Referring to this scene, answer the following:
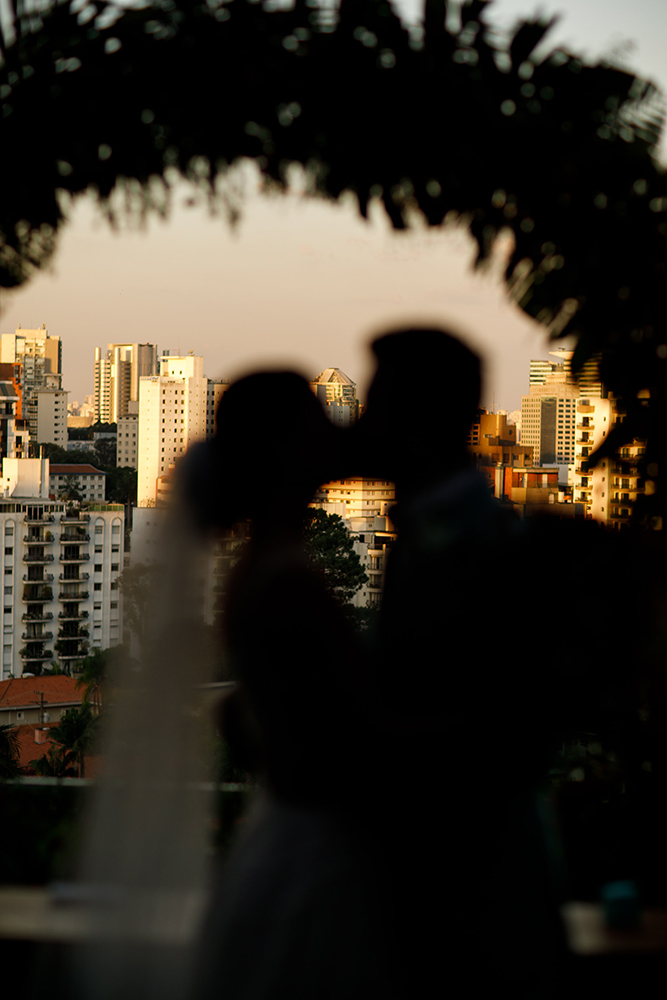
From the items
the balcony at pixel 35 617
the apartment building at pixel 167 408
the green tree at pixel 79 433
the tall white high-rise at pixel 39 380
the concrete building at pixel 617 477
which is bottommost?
the balcony at pixel 35 617

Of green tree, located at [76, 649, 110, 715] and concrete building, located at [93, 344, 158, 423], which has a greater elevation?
concrete building, located at [93, 344, 158, 423]

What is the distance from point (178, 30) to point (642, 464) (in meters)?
A: 1.22

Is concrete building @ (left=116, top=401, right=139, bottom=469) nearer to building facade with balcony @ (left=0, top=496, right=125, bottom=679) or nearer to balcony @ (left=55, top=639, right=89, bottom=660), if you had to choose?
building facade with balcony @ (left=0, top=496, right=125, bottom=679)

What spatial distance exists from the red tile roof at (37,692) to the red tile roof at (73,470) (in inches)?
981

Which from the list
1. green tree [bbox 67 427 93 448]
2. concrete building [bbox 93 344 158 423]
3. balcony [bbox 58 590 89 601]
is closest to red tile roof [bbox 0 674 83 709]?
balcony [bbox 58 590 89 601]

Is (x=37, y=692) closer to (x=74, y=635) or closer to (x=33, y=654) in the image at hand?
(x=33, y=654)

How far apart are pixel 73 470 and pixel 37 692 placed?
99.4 ft

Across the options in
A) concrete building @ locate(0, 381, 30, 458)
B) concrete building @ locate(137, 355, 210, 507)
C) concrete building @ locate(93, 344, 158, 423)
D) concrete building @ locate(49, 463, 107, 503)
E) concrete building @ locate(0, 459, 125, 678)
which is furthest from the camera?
concrete building @ locate(93, 344, 158, 423)

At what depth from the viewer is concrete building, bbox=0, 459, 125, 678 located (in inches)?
1289

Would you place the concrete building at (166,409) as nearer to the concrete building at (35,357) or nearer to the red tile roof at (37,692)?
the red tile roof at (37,692)

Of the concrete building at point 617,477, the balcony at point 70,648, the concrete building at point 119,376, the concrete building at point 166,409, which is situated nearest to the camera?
the concrete building at point 617,477

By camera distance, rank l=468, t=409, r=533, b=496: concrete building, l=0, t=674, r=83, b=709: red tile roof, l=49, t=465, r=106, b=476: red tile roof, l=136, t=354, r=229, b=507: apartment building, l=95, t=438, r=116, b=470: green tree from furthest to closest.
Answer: l=95, t=438, r=116, b=470: green tree → l=49, t=465, r=106, b=476: red tile roof → l=0, t=674, r=83, b=709: red tile roof → l=136, t=354, r=229, b=507: apartment building → l=468, t=409, r=533, b=496: concrete building

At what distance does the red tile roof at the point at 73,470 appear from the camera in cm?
4959

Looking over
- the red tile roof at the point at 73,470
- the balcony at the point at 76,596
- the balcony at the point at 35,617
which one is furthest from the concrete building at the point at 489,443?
the red tile roof at the point at 73,470
